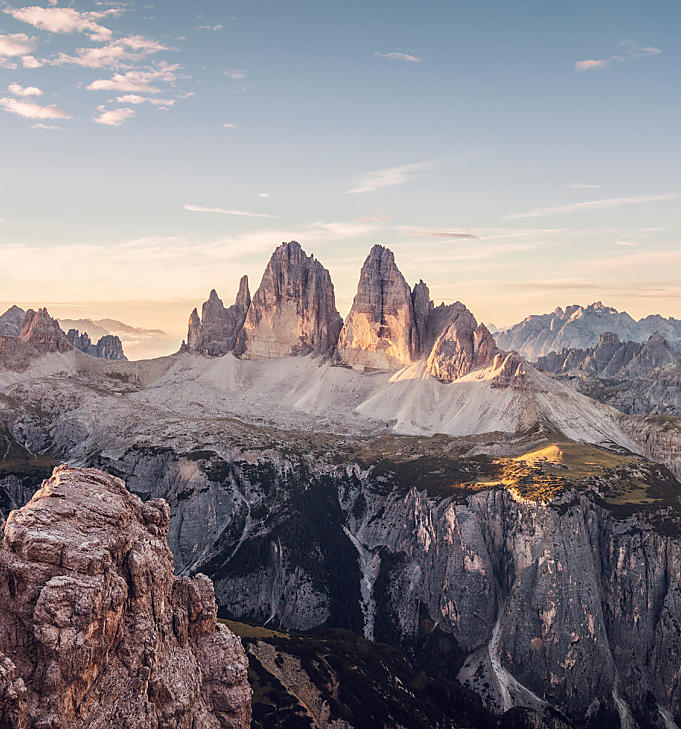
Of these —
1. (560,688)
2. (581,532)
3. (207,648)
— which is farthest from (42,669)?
(581,532)

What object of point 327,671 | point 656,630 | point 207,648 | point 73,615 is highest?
point 73,615

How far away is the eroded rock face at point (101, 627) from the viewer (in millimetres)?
43219

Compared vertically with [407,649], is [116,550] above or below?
above

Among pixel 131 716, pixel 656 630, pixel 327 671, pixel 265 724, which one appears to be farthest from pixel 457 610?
pixel 131 716

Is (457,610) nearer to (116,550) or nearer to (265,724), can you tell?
(265,724)

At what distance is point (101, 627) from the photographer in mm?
46250

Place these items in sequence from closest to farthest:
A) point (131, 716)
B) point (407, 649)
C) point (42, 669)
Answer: point (42, 669) → point (131, 716) → point (407, 649)

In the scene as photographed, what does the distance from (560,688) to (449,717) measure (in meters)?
49.7

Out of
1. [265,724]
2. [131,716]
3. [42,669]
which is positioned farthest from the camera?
[265,724]

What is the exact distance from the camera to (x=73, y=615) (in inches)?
1740

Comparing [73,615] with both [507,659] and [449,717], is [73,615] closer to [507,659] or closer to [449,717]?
[449,717]

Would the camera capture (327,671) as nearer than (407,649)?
Yes

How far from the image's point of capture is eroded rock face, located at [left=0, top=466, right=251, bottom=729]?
43.2 metres

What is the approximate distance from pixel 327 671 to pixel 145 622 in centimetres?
8803
